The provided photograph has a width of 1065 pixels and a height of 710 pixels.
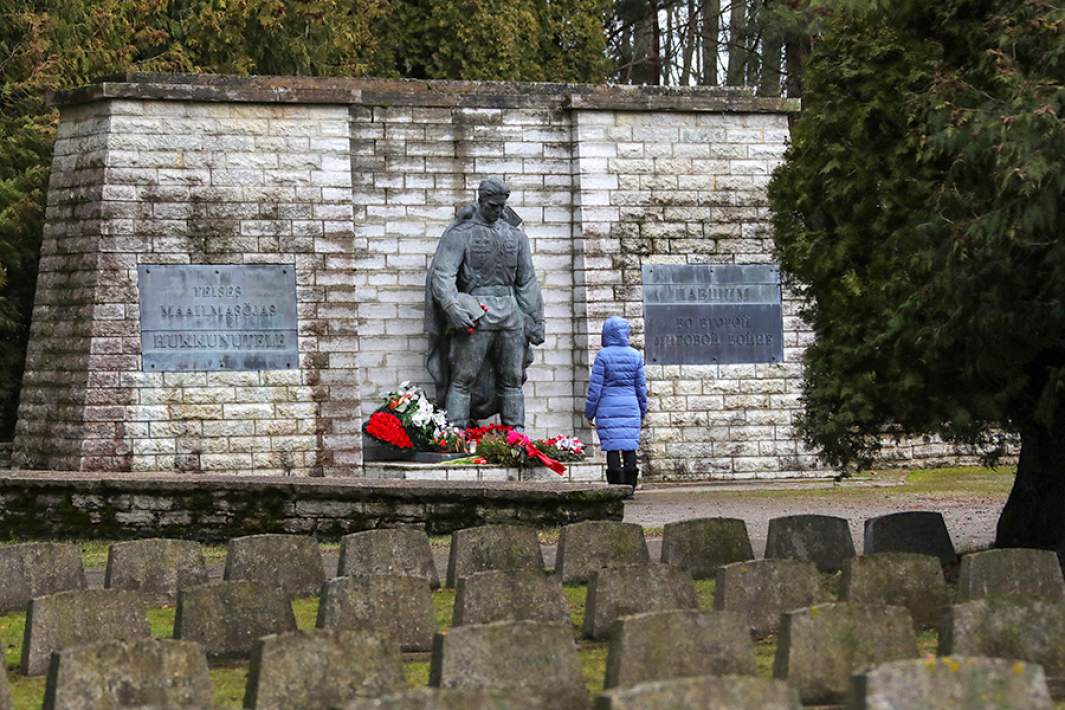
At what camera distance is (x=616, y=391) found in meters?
20.9

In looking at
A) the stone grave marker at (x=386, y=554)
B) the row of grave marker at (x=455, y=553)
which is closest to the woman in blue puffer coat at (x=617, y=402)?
the row of grave marker at (x=455, y=553)

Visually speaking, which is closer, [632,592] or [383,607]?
[383,607]

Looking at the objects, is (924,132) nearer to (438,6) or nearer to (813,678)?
(813,678)

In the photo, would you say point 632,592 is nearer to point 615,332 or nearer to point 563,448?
point 615,332

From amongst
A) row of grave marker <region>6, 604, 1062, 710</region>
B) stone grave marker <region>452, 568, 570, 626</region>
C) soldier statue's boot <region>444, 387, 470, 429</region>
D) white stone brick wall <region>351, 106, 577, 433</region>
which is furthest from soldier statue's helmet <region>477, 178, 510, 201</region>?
row of grave marker <region>6, 604, 1062, 710</region>

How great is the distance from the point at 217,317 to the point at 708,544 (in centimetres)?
893

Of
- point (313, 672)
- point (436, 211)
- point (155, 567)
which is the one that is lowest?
point (313, 672)

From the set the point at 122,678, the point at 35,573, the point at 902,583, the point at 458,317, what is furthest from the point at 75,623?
the point at 458,317

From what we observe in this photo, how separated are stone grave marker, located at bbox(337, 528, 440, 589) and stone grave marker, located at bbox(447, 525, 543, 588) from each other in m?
0.20

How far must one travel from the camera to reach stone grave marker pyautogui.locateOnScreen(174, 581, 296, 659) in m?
11.3

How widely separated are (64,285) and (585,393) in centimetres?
539

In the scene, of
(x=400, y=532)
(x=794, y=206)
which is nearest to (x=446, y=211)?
(x=794, y=206)

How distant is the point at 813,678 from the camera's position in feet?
31.4

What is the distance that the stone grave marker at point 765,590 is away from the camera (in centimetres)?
1191
